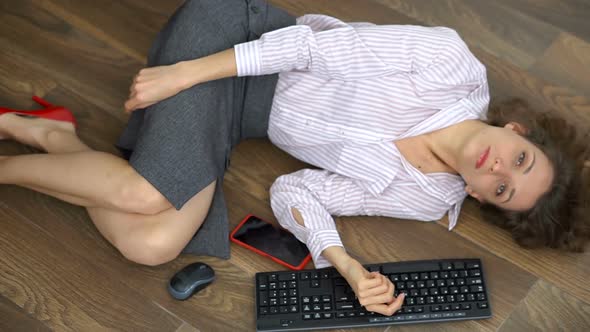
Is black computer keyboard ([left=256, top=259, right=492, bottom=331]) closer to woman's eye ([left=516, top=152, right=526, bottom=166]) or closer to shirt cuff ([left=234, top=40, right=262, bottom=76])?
woman's eye ([left=516, top=152, right=526, bottom=166])

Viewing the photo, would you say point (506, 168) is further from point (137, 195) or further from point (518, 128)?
point (137, 195)

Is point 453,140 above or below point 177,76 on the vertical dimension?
below

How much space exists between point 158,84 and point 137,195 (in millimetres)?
242

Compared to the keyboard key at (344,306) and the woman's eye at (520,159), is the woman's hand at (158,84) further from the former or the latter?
the woman's eye at (520,159)

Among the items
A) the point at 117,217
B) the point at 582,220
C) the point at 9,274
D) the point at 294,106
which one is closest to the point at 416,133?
the point at 294,106

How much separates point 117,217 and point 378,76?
66cm

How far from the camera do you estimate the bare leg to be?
1.52 meters

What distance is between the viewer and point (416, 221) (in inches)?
66.5

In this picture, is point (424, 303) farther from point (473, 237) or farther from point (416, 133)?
point (416, 133)

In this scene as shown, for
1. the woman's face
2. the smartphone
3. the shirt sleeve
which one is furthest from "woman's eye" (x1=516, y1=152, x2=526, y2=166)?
the smartphone

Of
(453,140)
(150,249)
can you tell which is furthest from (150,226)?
(453,140)

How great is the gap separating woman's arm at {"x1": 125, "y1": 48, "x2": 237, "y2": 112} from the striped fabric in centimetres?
3

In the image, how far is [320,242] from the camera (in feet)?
5.04

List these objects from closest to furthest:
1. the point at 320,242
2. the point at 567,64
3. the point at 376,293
Answer: the point at 376,293 < the point at 320,242 < the point at 567,64
